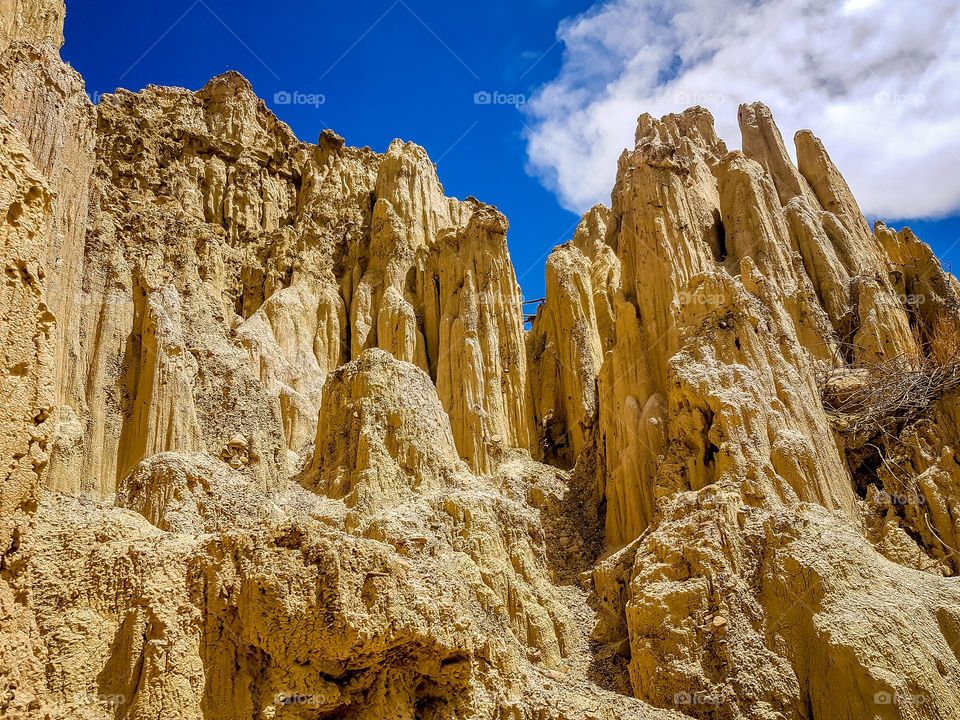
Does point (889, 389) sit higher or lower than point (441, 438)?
higher

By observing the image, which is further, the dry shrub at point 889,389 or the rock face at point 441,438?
the dry shrub at point 889,389

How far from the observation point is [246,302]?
3109 centimetres

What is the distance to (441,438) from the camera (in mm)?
19125

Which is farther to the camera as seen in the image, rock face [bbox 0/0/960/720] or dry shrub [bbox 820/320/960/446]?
dry shrub [bbox 820/320/960/446]

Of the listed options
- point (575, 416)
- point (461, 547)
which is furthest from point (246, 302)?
point (461, 547)

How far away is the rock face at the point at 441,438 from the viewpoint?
8.57 meters

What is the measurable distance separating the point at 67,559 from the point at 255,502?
878cm

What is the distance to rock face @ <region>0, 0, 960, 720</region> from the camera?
28.1 feet

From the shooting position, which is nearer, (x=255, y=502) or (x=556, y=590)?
(x=255, y=502)

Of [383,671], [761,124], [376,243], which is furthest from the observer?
[761,124]

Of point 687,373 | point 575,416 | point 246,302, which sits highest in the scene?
point 246,302

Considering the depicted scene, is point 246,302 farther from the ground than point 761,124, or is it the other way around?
point 761,124

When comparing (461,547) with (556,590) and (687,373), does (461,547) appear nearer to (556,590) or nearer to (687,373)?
(556,590)

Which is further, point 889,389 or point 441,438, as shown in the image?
point 889,389
